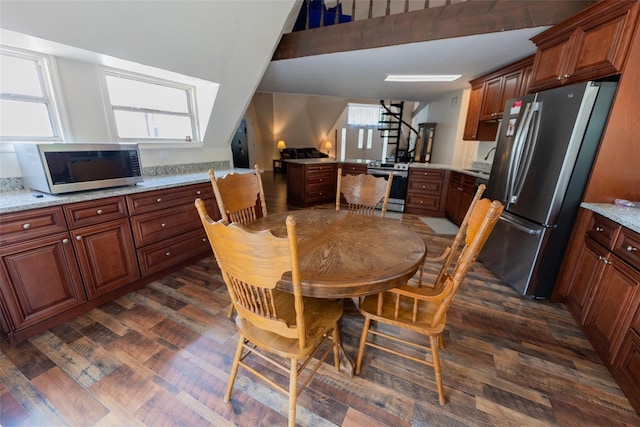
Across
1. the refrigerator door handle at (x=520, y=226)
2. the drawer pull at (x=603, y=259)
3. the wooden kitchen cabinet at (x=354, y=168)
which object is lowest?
the drawer pull at (x=603, y=259)

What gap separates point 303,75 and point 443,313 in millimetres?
3681

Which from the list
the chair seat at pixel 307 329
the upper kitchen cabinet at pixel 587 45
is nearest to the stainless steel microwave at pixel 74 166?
the chair seat at pixel 307 329

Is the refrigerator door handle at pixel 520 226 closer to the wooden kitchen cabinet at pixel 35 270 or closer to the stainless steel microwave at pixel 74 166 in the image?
the stainless steel microwave at pixel 74 166

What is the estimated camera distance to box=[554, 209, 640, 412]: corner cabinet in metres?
1.32

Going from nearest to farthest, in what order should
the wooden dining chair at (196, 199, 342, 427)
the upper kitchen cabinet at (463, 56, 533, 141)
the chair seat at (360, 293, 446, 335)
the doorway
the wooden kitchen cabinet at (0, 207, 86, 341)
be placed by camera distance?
the wooden dining chair at (196, 199, 342, 427) → the chair seat at (360, 293, 446, 335) → the wooden kitchen cabinet at (0, 207, 86, 341) → the upper kitchen cabinet at (463, 56, 533, 141) → the doorway

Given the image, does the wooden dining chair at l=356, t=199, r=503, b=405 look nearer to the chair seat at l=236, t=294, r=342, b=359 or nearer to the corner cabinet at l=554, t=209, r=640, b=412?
the chair seat at l=236, t=294, r=342, b=359

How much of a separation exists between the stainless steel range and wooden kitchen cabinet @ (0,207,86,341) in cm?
412

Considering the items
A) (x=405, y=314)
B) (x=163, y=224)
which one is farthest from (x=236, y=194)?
(x=405, y=314)

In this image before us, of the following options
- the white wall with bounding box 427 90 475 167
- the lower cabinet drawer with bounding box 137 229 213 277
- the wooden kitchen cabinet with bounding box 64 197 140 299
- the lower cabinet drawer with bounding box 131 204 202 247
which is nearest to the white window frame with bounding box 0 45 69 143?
the wooden kitchen cabinet with bounding box 64 197 140 299

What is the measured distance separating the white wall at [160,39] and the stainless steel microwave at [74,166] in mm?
280

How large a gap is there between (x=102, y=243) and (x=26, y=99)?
1.25 m

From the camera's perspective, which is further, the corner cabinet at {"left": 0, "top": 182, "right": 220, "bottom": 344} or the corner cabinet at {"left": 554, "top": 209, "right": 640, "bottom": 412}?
the corner cabinet at {"left": 0, "top": 182, "right": 220, "bottom": 344}

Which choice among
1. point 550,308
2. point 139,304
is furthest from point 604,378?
point 139,304

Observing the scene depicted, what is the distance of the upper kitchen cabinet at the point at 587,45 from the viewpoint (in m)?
1.62
